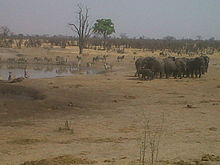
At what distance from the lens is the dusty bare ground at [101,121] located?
8477 mm

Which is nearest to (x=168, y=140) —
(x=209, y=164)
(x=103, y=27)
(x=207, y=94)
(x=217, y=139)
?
(x=217, y=139)

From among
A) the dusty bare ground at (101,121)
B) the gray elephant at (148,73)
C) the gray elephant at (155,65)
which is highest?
the gray elephant at (155,65)

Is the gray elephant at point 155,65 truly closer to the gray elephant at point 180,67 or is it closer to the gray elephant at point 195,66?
the gray elephant at point 180,67

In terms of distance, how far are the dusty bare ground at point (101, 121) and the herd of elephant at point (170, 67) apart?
417cm

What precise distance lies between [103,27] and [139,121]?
56677mm

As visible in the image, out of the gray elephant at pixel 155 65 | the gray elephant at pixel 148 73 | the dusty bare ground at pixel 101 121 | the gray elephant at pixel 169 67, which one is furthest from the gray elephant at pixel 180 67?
the dusty bare ground at pixel 101 121

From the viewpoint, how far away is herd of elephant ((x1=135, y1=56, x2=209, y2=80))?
25.4m

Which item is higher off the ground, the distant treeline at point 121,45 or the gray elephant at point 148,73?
the distant treeline at point 121,45

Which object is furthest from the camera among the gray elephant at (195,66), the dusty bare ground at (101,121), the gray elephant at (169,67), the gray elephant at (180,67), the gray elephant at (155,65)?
the gray elephant at (195,66)

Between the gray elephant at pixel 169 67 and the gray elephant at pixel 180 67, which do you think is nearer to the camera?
the gray elephant at pixel 169 67

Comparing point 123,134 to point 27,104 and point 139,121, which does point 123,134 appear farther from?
point 27,104

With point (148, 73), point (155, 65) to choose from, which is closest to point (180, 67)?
point (155, 65)

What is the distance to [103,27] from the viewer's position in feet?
223

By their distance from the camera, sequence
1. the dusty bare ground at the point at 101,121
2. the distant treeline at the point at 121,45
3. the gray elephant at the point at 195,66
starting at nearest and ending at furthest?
1. the dusty bare ground at the point at 101,121
2. the gray elephant at the point at 195,66
3. the distant treeline at the point at 121,45
